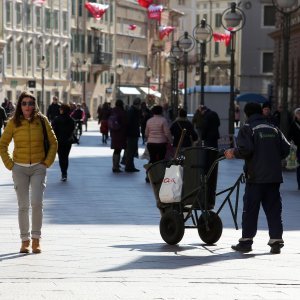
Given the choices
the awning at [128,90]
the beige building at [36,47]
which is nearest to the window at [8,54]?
the beige building at [36,47]

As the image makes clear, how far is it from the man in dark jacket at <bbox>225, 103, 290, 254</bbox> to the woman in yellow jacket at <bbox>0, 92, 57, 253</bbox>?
6.61ft

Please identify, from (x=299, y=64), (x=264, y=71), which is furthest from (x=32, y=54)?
(x=299, y=64)

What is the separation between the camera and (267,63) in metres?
95.2

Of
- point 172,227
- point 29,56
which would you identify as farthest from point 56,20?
point 172,227

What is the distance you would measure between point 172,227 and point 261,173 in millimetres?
1302

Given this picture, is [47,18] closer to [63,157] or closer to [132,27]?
[132,27]

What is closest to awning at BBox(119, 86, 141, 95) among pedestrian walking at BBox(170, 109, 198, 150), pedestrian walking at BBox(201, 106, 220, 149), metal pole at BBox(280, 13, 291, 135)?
pedestrian walking at BBox(201, 106, 220, 149)

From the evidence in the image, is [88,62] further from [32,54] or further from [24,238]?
[24,238]

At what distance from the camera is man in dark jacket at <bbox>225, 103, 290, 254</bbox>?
51.0 ft

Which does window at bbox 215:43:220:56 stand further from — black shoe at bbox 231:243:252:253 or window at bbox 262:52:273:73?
black shoe at bbox 231:243:252:253

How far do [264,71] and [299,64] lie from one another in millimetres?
33368

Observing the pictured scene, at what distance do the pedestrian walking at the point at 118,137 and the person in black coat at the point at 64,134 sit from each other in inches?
144

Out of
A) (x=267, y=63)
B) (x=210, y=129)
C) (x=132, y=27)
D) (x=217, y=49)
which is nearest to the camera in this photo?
(x=210, y=129)

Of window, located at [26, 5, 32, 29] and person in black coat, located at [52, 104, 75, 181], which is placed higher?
window, located at [26, 5, 32, 29]
